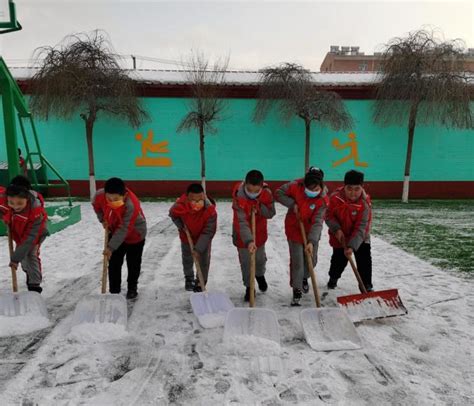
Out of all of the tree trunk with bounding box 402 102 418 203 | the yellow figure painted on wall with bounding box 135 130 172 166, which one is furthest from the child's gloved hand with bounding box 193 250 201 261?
the tree trunk with bounding box 402 102 418 203

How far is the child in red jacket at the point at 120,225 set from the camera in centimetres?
318

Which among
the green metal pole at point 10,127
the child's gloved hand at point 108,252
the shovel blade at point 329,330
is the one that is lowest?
the shovel blade at point 329,330

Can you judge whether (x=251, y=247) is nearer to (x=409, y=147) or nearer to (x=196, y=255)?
(x=196, y=255)

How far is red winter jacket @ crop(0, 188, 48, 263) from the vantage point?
3.20 m

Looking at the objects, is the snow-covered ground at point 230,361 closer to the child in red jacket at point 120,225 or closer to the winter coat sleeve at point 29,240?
the child in red jacket at point 120,225

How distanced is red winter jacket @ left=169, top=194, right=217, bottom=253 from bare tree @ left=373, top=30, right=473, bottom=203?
10.3m

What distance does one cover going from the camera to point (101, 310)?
2.86 m

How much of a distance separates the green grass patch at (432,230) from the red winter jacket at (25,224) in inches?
188

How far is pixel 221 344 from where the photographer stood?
8.42 ft

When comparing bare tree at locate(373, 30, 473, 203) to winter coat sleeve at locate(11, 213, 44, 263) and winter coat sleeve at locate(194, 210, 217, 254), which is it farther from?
winter coat sleeve at locate(11, 213, 44, 263)

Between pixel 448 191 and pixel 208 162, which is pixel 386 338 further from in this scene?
pixel 448 191

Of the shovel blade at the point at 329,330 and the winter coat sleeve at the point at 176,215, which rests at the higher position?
the winter coat sleeve at the point at 176,215

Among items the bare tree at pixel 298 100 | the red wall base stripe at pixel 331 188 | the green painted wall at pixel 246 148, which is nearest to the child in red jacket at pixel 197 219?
the bare tree at pixel 298 100

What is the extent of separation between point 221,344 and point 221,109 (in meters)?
10.7
